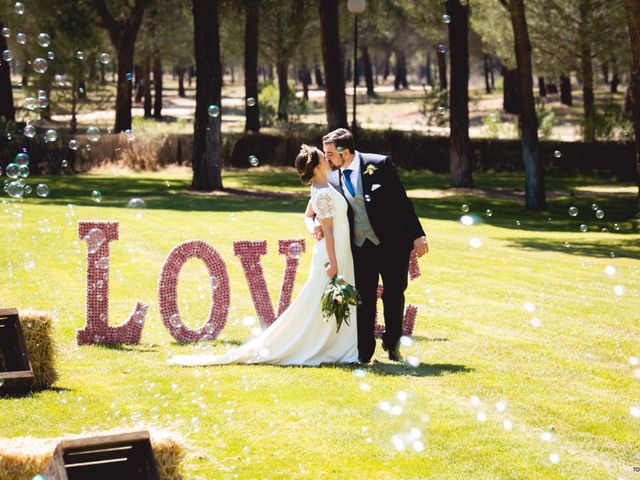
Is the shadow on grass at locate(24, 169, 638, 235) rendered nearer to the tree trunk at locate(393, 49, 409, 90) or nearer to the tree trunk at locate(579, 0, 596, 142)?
the tree trunk at locate(579, 0, 596, 142)

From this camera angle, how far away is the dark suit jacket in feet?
32.9

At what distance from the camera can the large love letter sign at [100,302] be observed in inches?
440

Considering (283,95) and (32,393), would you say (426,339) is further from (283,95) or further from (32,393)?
(283,95)

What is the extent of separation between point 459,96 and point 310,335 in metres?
26.1

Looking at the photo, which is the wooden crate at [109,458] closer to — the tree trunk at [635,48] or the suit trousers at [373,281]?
the suit trousers at [373,281]

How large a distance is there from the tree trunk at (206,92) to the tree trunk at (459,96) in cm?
751

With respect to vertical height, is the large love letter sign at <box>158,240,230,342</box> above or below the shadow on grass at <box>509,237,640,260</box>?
above

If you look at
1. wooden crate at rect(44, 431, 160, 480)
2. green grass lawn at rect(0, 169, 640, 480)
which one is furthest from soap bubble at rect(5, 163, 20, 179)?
wooden crate at rect(44, 431, 160, 480)

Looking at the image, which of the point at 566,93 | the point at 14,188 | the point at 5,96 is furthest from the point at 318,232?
the point at 566,93

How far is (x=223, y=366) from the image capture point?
10094 mm

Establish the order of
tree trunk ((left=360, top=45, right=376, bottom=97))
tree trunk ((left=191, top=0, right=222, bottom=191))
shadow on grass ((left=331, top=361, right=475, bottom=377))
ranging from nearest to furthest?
shadow on grass ((left=331, top=361, right=475, bottom=377)) → tree trunk ((left=191, top=0, right=222, bottom=191)) → tree trunk ((left=360, top=45, right=376, bottom=97))

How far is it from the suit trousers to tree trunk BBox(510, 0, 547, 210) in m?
20.3

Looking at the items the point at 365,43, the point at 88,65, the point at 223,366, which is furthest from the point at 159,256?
the point at 365,43

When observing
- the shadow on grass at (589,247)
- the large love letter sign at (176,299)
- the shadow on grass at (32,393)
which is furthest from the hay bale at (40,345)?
the shadow on grass at (589,247)
